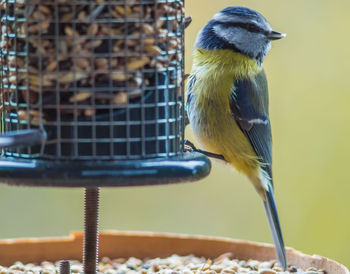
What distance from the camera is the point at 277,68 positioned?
291 inches

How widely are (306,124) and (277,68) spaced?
0.56 m

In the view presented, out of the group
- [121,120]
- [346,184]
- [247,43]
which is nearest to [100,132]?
[121,120]

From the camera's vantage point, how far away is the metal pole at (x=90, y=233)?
383 cm

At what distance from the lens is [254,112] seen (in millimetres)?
4953

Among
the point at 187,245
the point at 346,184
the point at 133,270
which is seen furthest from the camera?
the point at 346,184

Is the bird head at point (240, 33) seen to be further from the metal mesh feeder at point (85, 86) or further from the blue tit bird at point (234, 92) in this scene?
the metal mesh feeder at point (85, 86)

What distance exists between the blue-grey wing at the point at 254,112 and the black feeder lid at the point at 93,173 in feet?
4.33

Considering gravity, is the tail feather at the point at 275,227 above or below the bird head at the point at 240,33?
below

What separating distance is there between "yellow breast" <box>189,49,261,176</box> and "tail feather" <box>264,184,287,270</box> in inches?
10.1

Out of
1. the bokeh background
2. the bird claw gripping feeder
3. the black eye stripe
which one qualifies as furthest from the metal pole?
the bokeh background

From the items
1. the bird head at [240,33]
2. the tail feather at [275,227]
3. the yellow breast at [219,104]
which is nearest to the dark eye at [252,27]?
the bird head at [240,33]

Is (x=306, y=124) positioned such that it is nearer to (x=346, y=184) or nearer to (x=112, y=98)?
(x=346, y=184)

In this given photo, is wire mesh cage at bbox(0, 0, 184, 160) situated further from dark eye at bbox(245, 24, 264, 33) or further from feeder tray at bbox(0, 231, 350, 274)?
dark eye at bbox(245, 24, 264, 33)

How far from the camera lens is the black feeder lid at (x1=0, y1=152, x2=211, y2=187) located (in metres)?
3.47
